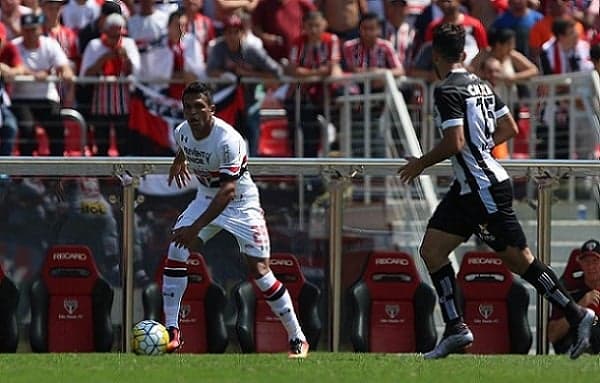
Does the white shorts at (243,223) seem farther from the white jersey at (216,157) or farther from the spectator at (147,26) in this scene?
the spectator at (147,26)

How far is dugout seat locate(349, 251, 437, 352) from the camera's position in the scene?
14914 millimetres

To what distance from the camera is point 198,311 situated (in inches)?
586

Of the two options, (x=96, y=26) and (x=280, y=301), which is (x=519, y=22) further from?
(x=280, y=301)

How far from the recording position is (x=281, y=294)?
13055 millimetres

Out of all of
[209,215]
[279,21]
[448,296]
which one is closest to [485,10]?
[279,21]

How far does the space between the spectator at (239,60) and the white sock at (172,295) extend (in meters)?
5.04

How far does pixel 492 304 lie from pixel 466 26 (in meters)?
4.52

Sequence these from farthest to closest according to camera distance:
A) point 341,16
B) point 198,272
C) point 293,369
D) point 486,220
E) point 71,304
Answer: point 341,16, point 198,272, point 71,304, point 486,220, point 293,369

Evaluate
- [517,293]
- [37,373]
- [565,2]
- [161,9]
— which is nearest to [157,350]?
[37,373]

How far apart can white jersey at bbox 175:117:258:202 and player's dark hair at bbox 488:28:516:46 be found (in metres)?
5.98

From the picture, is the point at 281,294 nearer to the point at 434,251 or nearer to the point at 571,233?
the point at 434,251

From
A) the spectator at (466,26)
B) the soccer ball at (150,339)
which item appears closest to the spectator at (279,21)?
the spectator at (466,26)

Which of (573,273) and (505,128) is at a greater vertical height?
(505,128)

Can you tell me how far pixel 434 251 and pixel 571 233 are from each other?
500 centimetres
